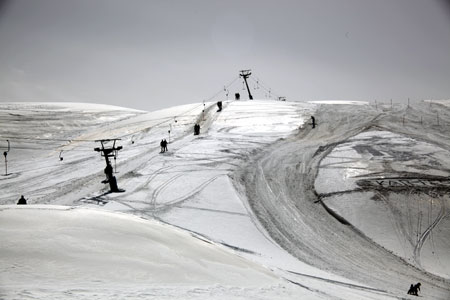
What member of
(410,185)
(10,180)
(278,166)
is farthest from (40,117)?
(410,185)

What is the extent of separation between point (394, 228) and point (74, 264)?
60.1 feet

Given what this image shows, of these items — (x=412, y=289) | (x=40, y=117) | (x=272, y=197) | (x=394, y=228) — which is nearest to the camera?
(x=412, y=289)

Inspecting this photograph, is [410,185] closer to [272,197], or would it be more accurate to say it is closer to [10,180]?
[272,197]

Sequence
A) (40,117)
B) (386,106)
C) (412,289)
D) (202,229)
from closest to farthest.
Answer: (412,289) < (202,229) < (386,106) < (40,117)

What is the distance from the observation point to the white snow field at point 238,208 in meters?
7.24

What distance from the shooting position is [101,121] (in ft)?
179

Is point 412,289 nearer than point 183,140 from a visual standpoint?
Yes

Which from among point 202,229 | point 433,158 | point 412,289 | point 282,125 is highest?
point 282,125

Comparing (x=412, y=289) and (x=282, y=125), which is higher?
(x=282, y=125)

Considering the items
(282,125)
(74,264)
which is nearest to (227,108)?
(282,125)

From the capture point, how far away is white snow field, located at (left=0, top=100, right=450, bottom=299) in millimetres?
7242

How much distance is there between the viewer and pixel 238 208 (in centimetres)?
1927

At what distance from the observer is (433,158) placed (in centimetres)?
2628

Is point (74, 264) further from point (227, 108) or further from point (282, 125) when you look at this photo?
point (227, 108)
